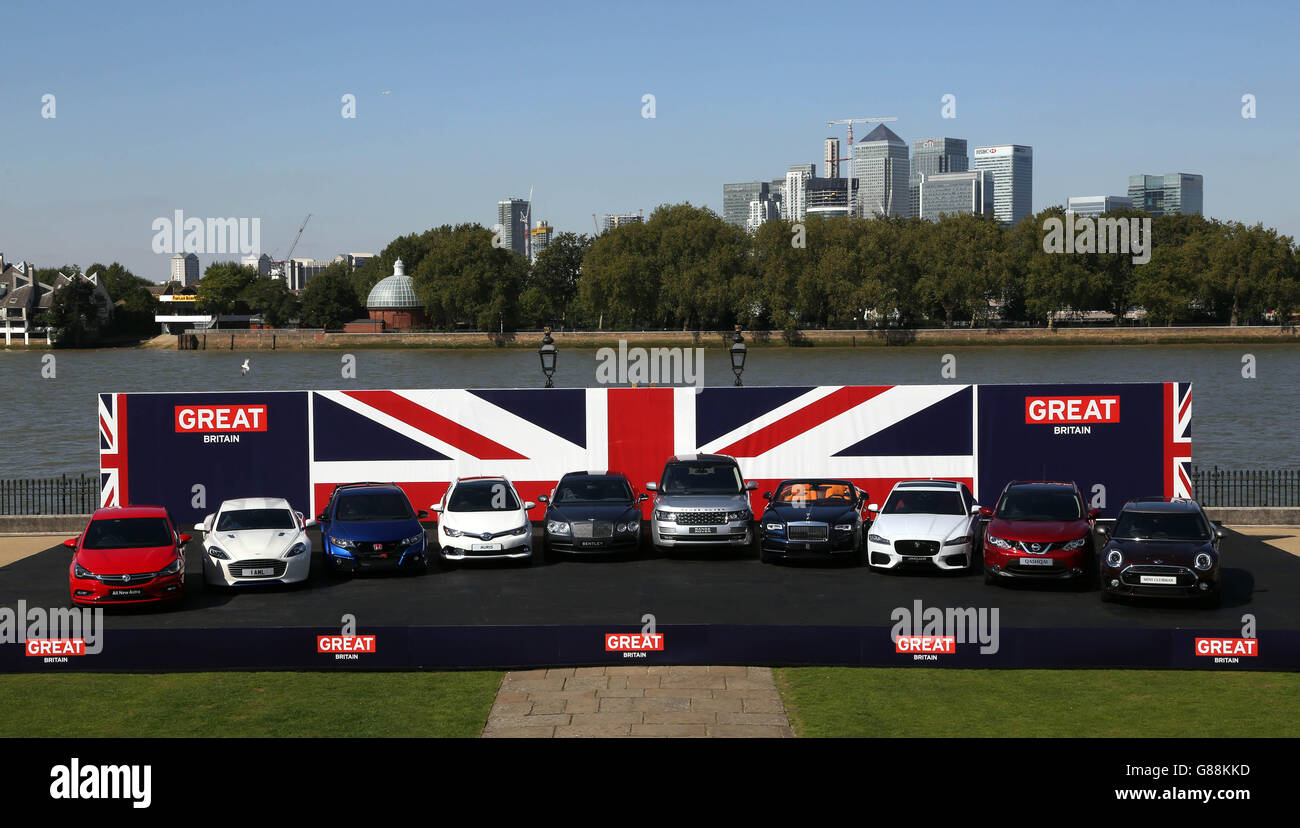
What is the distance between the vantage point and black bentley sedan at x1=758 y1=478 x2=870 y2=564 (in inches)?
807

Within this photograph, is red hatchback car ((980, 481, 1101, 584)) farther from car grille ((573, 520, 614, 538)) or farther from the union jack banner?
car grille ((573, 520, 614, 538))

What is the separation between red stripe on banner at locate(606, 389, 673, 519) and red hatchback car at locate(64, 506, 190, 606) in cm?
911

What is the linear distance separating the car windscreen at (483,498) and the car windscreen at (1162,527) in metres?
9.79

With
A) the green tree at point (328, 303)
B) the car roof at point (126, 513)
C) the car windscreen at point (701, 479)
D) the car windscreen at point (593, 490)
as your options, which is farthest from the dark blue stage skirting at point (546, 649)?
the green tree at point (328, 303)

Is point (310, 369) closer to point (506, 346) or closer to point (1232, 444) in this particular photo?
point (506, 346)

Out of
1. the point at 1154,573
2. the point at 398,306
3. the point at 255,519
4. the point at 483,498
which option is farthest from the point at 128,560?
the point at 398,306

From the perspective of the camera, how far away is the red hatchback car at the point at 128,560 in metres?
17.1

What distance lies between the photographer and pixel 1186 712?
43.5ft

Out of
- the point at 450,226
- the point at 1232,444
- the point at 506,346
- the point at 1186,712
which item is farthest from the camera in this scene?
the point at 450,226

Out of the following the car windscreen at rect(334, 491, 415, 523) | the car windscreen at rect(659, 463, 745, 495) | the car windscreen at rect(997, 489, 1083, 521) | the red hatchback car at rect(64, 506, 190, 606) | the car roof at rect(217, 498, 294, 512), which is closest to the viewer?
the red hatchback car at rect(64, 506, 190, 606)

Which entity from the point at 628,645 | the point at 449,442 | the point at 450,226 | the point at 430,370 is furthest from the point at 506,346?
the point at 628,645

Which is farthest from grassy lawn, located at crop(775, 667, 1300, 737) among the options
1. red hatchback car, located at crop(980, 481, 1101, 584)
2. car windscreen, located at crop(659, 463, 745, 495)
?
car windscreen, located at crop(659, 463, 745, 495)

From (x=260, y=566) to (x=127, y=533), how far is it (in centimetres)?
195
